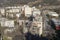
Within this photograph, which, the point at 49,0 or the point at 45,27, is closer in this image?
the point at 45,27

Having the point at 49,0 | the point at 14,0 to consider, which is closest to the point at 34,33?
the point at 49,0

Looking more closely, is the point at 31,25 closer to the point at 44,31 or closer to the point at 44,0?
the point at 44,31

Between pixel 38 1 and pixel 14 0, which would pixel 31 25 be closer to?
pixel 38 1

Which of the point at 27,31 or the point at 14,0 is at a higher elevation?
the point at 14,0

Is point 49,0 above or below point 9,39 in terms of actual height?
above

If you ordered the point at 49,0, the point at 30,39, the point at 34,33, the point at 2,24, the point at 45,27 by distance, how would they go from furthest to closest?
the point at 49,0 < the point at 2,24 < the point at 45,27 < the point at 34,33 < the point at 30,39

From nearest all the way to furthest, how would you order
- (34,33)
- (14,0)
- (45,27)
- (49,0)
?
(34,33), (45,27), (49,0), (14,0)

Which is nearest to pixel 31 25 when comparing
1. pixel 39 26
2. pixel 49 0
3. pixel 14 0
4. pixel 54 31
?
pixel 39 26

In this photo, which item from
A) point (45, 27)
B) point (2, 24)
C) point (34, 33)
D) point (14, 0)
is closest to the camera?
point (34, 33)

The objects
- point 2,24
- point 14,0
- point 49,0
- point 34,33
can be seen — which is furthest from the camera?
point 14,0
